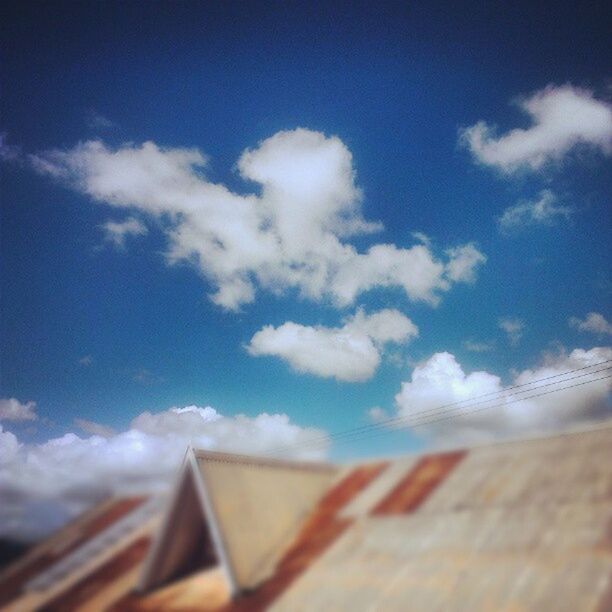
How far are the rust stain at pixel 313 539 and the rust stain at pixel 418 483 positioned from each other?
4.96 feet

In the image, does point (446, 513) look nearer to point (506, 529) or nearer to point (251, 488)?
point (506, 529)

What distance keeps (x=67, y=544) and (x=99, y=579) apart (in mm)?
7103

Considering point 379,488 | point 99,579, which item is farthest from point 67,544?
point 379,488

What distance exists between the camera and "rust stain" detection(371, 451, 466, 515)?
45.7 feet

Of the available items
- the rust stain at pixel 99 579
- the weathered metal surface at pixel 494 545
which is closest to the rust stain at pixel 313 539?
the weathered metal surface at pixel 494 545

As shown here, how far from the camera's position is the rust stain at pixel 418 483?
548 inches

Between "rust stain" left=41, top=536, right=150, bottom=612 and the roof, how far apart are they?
0.06 m

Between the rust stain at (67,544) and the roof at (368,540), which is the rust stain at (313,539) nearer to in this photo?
the roof at (368,540)

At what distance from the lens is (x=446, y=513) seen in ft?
40.1

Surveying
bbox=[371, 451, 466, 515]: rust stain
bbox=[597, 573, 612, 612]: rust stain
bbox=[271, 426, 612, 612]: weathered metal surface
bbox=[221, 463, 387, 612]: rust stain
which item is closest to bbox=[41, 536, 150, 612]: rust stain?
bbox=[221, 463, 387, 612]: rust stain

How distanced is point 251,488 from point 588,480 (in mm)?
10180

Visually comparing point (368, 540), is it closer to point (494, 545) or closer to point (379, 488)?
point (379, 488)

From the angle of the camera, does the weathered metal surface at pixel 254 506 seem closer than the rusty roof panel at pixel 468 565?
No

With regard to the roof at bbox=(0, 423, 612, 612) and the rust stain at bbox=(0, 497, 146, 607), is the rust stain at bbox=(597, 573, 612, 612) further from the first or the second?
the rust stain at bbox=(0, 497, 146, 607)
